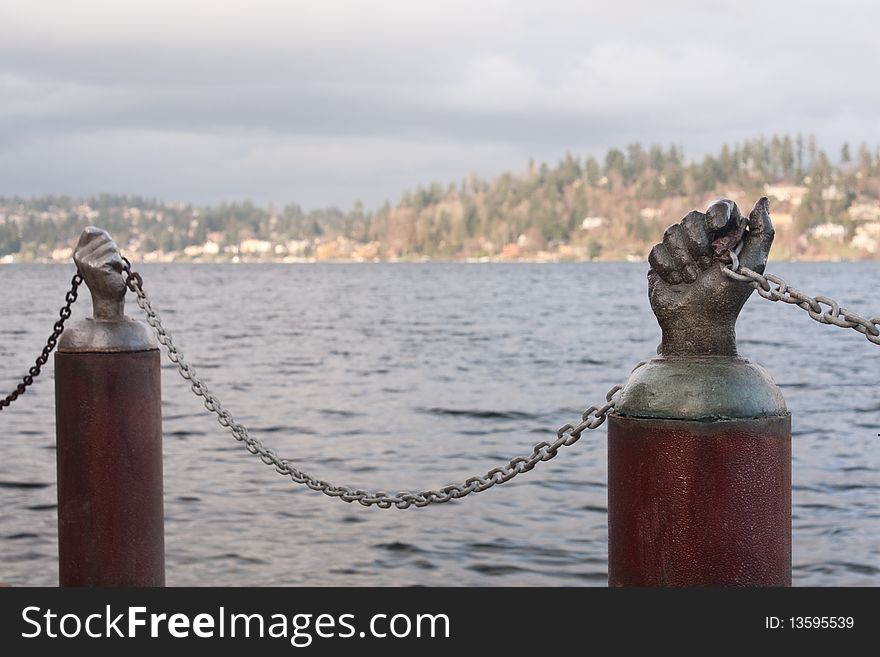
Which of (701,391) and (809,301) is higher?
(809,301)

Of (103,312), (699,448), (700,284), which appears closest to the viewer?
(699,448)

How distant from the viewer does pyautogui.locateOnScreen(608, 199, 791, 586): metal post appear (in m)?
3.07

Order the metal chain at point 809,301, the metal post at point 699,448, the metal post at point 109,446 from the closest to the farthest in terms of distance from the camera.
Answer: the metal post at point 699,448 → the metal chain at point 809,301 → the metal post at point 109,446

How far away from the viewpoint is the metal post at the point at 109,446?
16.6 ft

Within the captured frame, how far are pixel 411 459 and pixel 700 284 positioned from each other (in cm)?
1148

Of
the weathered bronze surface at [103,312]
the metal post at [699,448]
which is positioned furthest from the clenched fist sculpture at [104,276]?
the metal post at [699,448]

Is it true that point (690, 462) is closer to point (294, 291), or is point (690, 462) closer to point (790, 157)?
point (294, 291)

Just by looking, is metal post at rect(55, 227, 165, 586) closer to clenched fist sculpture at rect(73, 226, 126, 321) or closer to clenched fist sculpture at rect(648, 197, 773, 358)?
clenched fist sculpture at rect(73, 226, 126, 321)

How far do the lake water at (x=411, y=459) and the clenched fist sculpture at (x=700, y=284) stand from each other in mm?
5571

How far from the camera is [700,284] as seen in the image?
327 centimetres

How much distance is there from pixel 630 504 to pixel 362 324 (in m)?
46.7

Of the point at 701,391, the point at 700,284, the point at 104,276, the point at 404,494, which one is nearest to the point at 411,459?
the point at 104,276

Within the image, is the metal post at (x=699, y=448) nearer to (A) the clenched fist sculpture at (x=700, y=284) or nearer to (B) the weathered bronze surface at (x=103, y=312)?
(A) the clenched fist sculpture at (x=700, y=284)

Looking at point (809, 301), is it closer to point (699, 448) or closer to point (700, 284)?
point (700, 284)
